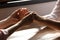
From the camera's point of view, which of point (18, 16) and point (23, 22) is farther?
point (18, 16)

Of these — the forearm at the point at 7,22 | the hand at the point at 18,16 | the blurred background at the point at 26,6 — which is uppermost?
the blurred background at the point at 26,6

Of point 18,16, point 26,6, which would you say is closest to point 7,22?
point 18,16

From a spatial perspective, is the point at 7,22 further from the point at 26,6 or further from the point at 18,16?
the point at 26,6

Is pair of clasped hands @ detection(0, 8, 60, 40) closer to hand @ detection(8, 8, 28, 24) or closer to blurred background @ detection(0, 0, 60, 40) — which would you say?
hand @ detection(8, 8, 28, 24)

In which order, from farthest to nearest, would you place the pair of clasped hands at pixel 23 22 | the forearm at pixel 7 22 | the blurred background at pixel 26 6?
the blurred background at pixel 26 6
the forearm at pixel 7 22
the pair of clasped hands at pixel 23 22

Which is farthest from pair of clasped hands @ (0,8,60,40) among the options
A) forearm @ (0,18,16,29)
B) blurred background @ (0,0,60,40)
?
blurred background @ (0,0,60,40)

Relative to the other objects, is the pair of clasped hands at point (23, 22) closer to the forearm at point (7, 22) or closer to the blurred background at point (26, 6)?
the forearm at point (7, 22)

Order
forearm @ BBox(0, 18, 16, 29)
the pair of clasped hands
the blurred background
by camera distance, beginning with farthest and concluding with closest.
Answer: the blurred background < forearm @ BBox(0, 18, 16, 29) < the pair of clasped hands

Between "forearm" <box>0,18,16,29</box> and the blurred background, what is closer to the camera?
"forearm" <box>0,18,16,29</box>

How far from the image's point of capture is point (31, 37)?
2.25ft

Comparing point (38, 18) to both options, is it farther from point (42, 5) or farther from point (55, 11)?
point (42, 5)

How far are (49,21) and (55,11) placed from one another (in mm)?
286

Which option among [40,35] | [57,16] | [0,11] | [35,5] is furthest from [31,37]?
[35,5]

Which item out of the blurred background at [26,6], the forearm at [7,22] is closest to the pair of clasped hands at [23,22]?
the forearm at [7,22]
